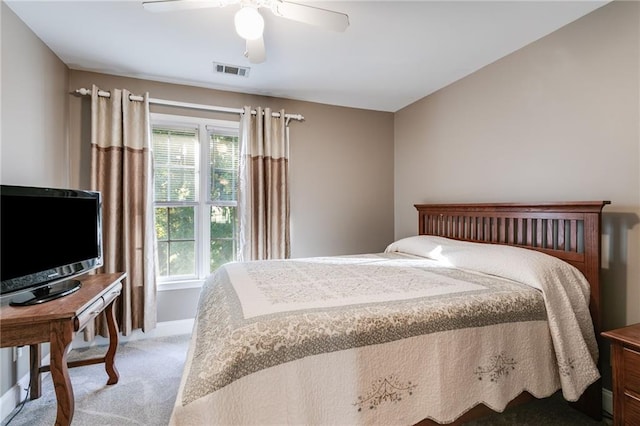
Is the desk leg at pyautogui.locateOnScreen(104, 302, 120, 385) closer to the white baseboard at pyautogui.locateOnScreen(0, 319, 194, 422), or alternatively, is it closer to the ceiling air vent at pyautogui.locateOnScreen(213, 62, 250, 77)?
the white baseboard at pyautogui.locateOnScreen(0, 319, 194, 422)

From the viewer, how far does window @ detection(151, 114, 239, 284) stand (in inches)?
121

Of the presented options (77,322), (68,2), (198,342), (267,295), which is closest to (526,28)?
(267,295)

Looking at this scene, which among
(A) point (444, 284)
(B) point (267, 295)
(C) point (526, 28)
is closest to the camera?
(B) point (267, 295)

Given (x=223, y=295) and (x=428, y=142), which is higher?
(x=428, y=142)

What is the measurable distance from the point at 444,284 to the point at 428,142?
2107 millimetres

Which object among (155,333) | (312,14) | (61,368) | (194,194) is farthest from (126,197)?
(312,14)

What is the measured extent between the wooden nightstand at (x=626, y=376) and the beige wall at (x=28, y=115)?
3311mm

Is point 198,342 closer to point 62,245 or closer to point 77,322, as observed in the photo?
point 77,322

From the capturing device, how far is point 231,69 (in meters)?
2.75

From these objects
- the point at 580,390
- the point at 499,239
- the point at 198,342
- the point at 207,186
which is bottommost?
the point at 580,390

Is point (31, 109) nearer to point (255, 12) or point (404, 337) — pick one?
point (255, 12)

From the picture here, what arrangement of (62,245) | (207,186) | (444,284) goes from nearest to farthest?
(444,284) → (62,245) → (207,186)

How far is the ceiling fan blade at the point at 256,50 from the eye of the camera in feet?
5.93

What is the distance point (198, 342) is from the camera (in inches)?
52.1
